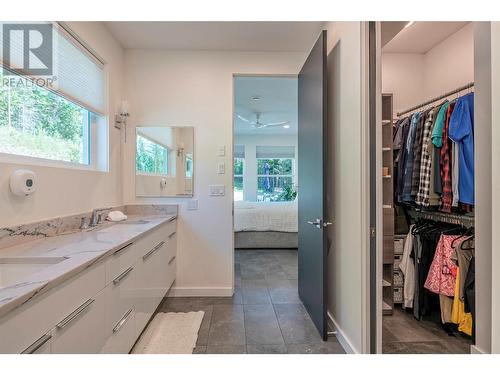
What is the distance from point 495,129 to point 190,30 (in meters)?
2.36

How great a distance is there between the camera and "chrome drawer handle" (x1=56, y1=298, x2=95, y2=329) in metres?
0.97

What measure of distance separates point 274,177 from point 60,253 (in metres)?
7.07

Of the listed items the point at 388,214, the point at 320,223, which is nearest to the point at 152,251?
the point at 320,223

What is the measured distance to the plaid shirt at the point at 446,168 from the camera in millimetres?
1887

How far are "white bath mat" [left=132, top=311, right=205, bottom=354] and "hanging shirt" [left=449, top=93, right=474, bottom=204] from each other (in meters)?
2.18

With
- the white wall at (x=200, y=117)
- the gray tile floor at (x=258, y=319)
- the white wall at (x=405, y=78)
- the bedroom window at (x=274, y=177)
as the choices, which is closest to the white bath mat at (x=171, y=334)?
the gray tile floor at (x=258, y=319)

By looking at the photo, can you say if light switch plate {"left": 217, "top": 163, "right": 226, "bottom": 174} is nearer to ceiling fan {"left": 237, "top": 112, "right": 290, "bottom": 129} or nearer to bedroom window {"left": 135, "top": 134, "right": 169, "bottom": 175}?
bedroom window {"left": 135, "top": 134, "right": 169, "bottom": 175}

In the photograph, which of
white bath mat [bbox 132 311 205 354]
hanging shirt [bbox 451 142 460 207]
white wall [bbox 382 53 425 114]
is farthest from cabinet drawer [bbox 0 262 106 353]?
white wall [bbox 382 53 425 114]

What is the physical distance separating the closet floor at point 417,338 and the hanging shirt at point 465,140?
1.05 metres

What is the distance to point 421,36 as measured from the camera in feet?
8.37

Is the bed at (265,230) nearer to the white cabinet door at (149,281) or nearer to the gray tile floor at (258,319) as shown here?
the gray tile floor at (258,319)

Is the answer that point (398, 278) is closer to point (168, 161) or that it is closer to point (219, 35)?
point (168, 161)

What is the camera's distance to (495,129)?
103cm

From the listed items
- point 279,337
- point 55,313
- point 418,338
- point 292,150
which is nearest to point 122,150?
point 55,313
